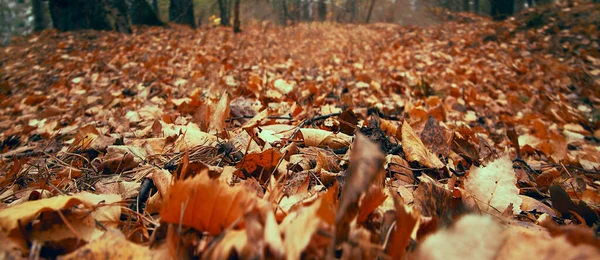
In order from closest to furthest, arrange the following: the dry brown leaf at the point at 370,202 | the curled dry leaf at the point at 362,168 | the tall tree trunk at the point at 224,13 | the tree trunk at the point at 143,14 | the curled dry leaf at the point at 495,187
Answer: the curled dry leaf at the point at 362,168
the dry brown leaf at the point at 370,202
the curled dry leaf at the point at 495,187
the tree trunk at the point at 143,14
the tall tree trunk at the point at 224,13

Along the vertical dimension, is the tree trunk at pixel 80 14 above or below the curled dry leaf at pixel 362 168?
above

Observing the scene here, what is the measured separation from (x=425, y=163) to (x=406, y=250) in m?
0.56

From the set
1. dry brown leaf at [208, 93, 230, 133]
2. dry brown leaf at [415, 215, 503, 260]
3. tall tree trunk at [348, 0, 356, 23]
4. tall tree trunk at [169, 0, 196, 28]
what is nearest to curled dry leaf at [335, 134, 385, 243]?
dry brown leaf at [415, 215, 503, 260]

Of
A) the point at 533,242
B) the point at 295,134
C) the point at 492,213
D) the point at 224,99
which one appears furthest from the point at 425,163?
the point at 224,99

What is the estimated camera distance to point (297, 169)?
953 mm

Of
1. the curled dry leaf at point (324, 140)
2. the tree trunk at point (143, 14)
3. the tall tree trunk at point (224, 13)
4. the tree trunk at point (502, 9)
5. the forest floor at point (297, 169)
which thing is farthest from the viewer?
the tall tree trunk at point (224, 13)

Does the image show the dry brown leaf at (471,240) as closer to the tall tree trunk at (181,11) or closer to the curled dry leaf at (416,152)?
the curled dry leaf at (416,152)

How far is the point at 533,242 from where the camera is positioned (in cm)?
38

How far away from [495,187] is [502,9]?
369 inches

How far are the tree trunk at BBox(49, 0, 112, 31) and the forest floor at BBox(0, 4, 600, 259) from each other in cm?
370

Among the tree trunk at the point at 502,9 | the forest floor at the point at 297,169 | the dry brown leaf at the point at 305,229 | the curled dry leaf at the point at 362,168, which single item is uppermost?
the tree trunk at the point at 502,9

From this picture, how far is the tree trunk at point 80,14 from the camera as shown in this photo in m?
6.81

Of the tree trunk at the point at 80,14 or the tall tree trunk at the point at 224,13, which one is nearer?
the tree trunk at the point at 80,14

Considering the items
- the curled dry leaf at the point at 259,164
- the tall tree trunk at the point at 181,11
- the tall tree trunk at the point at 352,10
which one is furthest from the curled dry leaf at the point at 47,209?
the tall tree trunk at the point at 352,10
